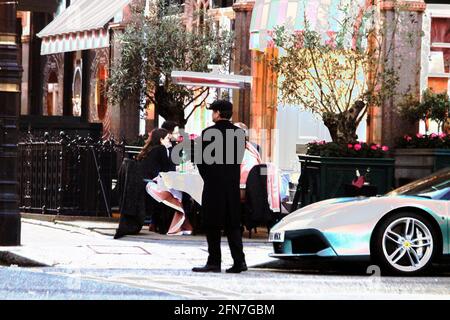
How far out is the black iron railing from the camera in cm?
2173

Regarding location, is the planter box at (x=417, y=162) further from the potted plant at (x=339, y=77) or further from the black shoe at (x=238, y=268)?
the black shoe at (x=238, y=268)

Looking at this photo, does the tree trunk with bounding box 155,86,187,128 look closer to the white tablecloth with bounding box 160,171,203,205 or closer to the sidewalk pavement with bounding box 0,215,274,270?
the sidewalk pavement with bounding box 0,215,274,270

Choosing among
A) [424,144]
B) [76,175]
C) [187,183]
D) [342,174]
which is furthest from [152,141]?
[424,144]

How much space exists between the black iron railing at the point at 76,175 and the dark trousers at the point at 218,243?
302 inches

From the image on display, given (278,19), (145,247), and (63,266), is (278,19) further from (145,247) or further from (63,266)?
(63,266)

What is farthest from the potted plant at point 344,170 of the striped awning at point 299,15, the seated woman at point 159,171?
the striped awning at point 299,15

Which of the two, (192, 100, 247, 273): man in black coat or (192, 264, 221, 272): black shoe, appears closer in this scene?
(192, 100, 247, 273): man in black coat

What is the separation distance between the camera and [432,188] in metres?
14.6

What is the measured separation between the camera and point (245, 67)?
24.9 meters

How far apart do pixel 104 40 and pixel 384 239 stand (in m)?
15.8

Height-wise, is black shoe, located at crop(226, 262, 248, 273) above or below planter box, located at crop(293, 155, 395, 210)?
below

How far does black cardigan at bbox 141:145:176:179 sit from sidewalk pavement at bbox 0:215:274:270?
A: 83 centimetres

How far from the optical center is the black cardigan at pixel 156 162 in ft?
65.6

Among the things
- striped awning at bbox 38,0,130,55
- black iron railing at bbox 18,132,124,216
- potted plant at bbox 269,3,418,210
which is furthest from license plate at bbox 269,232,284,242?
striped awning at bbox 38,0,130,55
